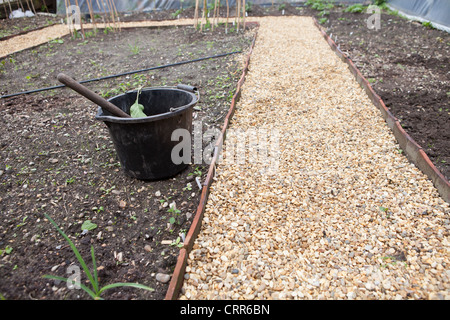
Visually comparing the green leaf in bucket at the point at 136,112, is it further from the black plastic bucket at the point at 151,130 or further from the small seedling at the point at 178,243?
the small seedling at the point at 178,243

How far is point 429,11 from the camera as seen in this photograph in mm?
6902

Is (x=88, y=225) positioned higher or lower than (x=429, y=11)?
lower

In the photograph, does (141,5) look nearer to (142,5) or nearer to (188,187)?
(142,5)

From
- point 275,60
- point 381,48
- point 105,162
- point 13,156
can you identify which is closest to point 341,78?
point 275,60

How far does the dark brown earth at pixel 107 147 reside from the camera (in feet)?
5.68

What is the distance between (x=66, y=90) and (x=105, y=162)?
2.18 m

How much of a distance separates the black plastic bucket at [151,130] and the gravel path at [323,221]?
490 millimetres

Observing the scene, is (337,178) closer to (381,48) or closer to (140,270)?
(140,270)

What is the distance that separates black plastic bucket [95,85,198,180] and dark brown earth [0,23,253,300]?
0.15m

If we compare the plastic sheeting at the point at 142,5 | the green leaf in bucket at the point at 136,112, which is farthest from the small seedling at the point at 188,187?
the plastic sheeting at the point at 142,5

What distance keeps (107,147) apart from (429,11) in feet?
26.5

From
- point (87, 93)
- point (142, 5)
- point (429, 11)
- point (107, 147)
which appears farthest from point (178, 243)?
point (142, 5)

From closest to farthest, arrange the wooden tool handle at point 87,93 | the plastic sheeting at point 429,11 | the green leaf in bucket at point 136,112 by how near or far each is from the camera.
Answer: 1. the wooden tool handle at point 87,93
2. the green leaf in bucket at point 136,112
3. the plastic sheeting at point 429,11

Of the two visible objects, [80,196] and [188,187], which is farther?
[188,187]
